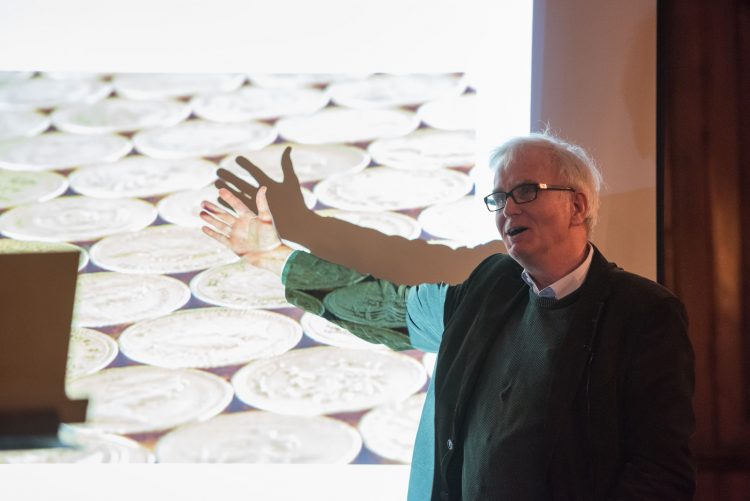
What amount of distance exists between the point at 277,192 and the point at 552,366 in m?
0.80

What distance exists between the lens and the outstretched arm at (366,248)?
170 cm

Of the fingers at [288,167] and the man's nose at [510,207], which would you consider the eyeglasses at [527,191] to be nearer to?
the man's nose at [510,207]

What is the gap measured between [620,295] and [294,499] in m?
0.91

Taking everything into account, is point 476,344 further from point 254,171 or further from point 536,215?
point 254,171

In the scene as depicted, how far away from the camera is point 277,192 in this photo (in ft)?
5.57

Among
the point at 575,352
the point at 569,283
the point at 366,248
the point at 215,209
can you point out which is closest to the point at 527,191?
the point at 569,283

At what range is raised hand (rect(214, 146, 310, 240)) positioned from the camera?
5.54ft

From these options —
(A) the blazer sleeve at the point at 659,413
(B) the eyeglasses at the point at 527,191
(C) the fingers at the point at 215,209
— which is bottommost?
(A) the blazer sleeve at the point at 659,413

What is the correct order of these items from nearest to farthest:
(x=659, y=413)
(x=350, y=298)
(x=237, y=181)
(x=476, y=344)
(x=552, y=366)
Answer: (x=659, y=413), (x=552, y=366), (x=476, y=344), (x=350, y=298), (x=237, y=181)

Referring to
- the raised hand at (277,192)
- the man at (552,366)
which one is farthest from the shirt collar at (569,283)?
the raised hand at (277,192)

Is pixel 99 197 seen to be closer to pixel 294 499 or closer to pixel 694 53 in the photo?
pixel 294 499

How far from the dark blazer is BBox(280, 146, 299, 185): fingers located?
76 cm

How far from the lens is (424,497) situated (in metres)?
1.40

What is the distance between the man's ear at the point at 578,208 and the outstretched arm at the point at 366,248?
0.45m
